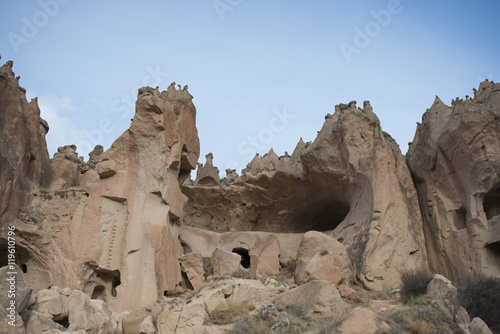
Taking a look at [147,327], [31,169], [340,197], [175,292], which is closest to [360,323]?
[147,327]

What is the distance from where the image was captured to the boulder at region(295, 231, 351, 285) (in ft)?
35.1

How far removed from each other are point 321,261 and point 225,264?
338cm

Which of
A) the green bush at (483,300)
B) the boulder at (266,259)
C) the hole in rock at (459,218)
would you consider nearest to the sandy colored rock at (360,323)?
the green bush at (483,300)

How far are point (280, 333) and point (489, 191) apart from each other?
372 inches

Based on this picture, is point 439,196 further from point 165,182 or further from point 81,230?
point 81,230

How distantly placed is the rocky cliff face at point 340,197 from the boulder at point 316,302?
4.26 meters

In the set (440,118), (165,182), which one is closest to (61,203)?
(165,182)

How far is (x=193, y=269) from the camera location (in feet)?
45.0

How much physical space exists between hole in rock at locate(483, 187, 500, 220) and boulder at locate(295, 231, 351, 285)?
562 cm

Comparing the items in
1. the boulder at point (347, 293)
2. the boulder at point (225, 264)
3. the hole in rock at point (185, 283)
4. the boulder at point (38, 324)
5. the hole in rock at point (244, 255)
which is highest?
the hole in rock at point (244, 255)

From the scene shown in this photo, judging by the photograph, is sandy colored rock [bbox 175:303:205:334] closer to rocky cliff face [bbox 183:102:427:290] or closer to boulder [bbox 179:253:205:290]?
boulder [bbox 179:253:205:290]

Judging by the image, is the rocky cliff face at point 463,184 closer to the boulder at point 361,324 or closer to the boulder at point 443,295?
the boulder at point 443,295

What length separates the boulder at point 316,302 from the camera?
847 centimetres

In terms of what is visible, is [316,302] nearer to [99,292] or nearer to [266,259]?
[266,259]
